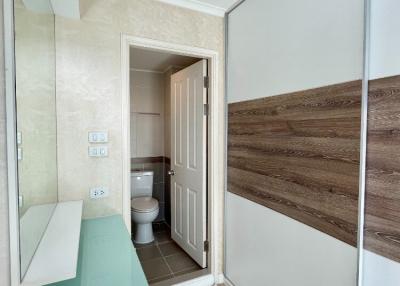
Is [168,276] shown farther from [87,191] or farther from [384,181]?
[384,181]

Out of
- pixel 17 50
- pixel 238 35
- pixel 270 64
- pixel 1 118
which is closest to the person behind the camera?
pixel 1 118

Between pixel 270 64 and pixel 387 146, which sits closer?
pixel 387 146

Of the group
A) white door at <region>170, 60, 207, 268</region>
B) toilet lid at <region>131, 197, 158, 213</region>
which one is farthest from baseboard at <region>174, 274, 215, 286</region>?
toilet lid at <region>131, 197, 158, 213</region>

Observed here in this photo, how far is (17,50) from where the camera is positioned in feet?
2.69

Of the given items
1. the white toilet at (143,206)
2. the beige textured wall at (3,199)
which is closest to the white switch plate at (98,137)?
the beige textured wall at (3,199)

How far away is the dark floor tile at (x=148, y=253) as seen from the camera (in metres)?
2.69

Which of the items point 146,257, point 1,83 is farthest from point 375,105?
point 146,257

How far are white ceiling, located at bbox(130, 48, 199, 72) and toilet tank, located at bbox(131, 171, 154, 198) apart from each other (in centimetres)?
151

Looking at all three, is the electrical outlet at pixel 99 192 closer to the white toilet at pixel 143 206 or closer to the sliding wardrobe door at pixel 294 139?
the sliding wardrobe door at pixel 294 139

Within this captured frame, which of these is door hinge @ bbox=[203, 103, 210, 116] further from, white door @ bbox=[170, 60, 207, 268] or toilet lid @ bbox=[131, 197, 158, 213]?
toilet lid @ bbox=[131, 197, 158, 213]

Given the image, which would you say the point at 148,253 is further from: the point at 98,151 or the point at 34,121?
the point at 34,121

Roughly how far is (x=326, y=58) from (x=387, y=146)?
1.76 feet

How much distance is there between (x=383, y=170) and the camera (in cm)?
102

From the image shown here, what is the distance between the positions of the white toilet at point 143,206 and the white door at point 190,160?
1.01ft
